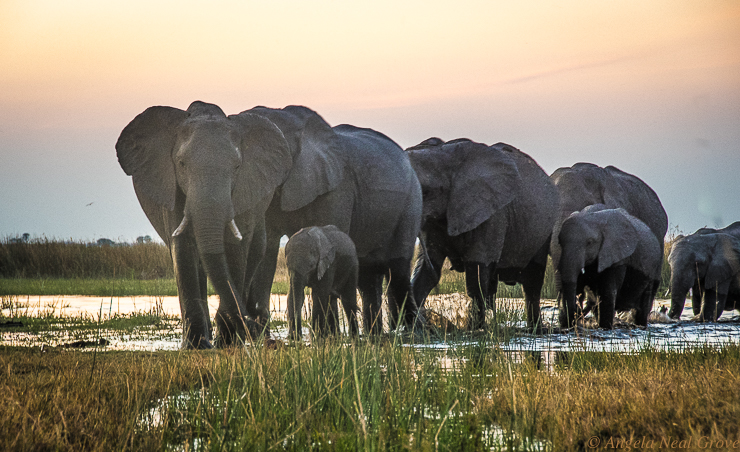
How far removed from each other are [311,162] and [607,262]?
4.27 m

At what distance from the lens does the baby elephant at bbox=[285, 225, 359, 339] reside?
7.97 m

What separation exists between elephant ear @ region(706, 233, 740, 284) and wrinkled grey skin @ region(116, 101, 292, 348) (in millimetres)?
8150

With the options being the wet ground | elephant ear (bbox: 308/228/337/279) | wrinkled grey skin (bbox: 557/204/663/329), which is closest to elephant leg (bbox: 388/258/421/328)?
the wet ground

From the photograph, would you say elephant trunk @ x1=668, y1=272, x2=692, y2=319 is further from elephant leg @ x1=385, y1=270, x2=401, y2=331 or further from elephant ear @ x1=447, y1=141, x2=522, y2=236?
elephant leg @ x1=385, y1=270, x2=401, y2=331

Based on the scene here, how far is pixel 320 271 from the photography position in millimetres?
8078

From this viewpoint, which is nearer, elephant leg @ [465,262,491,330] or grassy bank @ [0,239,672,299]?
elephant leg @ [465,262,491,330]

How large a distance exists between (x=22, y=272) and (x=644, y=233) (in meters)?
18.5

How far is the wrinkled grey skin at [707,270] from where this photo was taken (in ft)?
45.3

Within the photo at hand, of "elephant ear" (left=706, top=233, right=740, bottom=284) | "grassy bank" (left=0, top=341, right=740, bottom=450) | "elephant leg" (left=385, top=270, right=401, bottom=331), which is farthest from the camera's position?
"elephant ear" (left=706, top=233, right=740, bottom=284)

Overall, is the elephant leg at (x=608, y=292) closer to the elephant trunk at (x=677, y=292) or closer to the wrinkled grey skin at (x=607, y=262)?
the wrinkled grey skin at (x=607, y=262)

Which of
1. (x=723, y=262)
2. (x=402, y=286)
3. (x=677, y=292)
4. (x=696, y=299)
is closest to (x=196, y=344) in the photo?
(x=402, y=286)

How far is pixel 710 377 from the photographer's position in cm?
545

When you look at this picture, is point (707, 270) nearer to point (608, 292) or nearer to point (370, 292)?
point (608, 292)

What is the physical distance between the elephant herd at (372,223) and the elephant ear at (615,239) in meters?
0.02
